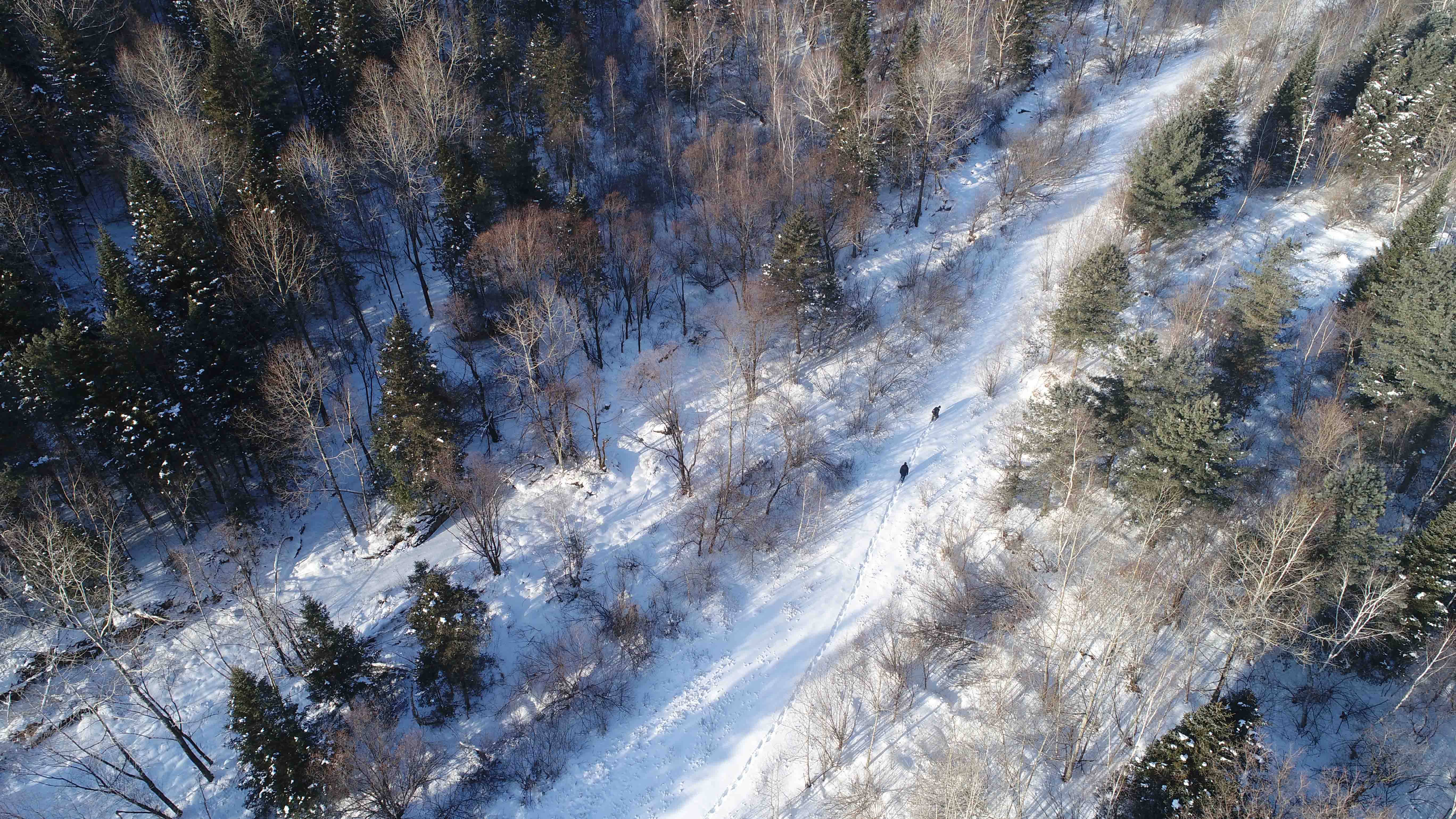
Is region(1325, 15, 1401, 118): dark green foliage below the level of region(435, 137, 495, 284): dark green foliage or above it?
below

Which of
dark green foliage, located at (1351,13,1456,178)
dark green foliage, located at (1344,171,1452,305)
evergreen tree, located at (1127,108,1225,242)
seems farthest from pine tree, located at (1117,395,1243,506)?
dark green foliage, located at (1351,13,1456,178)

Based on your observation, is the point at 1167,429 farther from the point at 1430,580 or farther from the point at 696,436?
the point at 696,436

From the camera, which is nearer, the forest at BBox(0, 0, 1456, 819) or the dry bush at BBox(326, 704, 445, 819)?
the dry bush at BBox(326, 704, 445, 819)

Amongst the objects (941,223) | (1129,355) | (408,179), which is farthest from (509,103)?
(1129,355)

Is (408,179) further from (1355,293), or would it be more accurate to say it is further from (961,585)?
(1355,293)

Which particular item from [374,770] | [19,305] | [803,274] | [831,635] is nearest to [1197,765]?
[831,635]

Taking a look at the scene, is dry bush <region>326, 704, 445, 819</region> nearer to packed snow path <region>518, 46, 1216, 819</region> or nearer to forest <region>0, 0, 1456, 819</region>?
forest <region>0, 0, 1456, 819</region>
